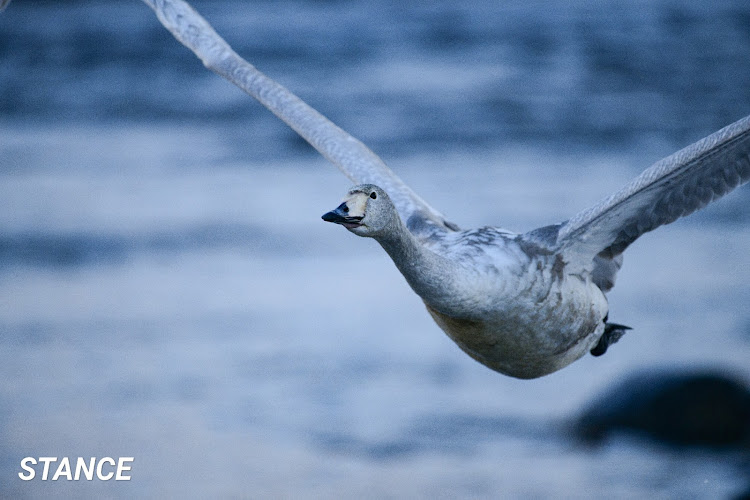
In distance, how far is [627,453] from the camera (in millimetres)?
11406

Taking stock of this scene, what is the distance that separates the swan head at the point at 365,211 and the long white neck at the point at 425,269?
0.11m

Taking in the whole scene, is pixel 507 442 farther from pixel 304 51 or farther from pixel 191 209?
pixel 304 51

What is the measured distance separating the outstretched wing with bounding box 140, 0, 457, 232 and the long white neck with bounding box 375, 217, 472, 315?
1.73 meters

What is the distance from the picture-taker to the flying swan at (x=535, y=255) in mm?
7004

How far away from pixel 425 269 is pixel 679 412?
227 inches

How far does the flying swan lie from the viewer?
7.00m

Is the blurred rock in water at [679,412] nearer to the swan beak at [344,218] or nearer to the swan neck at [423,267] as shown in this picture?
the swan neck at [423,267]

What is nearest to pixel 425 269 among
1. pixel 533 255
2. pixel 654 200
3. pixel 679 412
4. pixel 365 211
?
pixel 365 211

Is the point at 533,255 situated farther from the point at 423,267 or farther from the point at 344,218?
the point at 344,218

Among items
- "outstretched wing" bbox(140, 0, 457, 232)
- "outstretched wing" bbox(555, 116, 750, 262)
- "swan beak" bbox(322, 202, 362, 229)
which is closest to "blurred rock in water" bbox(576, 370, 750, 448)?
"outstretched wing" bbox(555, 116, 750, 262)

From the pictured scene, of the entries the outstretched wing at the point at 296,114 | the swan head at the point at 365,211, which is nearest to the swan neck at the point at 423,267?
the swan head at the point at 365,211

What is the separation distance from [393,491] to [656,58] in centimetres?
1810

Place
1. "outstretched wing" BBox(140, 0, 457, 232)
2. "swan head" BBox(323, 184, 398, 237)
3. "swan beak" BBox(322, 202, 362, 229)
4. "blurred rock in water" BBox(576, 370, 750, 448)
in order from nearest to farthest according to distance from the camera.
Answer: "swan beak" BBox(322, 202, 362, 229)
"swan head" BBox(323, 184, 398, 237)
"outstretched wing" BBox(140, 0, 457, 232)
"blurred rock in water" BBox(576, 370, 750, 448)

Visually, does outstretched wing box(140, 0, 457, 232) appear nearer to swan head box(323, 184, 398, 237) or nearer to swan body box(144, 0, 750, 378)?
swan body box(144, 0, 750, 378)
